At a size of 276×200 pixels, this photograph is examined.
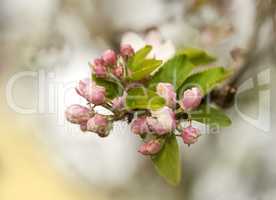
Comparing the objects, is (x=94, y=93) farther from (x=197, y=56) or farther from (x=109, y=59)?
(x=197, y=56)

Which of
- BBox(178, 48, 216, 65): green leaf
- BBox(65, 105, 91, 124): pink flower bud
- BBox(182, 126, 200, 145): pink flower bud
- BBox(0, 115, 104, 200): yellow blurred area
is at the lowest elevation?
BBox(0, 115, 104, 200): yellow blurred area

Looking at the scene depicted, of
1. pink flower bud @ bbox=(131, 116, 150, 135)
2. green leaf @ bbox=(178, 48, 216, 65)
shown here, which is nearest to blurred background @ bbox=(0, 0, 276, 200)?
green leaf @ bbox=(178, 48, 216, 65)

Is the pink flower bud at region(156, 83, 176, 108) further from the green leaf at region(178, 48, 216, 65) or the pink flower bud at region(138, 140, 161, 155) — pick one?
the green leaf at region(178, 48, 216, 65)

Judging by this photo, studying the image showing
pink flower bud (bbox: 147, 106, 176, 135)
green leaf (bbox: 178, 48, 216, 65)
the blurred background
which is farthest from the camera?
the blurred background

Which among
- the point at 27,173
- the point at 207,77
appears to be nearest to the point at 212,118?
the point at 207,77

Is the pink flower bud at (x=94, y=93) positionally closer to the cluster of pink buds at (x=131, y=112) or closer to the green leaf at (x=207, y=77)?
the cluster of pink buds at (x=131, y=112)

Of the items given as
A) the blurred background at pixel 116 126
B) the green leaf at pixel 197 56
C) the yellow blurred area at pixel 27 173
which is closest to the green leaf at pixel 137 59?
the green leaf at pixel 197 56
